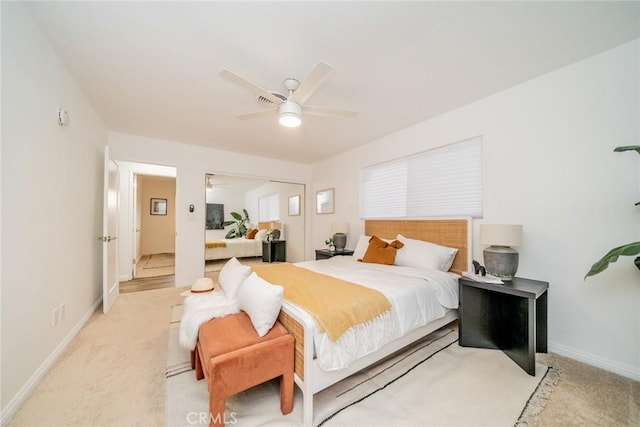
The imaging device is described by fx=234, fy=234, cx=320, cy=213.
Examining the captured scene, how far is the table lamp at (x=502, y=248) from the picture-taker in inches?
81.7

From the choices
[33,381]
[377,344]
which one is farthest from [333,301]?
[33,381]

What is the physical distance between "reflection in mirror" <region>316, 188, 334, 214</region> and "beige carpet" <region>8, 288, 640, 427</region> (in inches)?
136

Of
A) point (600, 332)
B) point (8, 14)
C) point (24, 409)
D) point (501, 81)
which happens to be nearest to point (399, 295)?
point (600, 332)

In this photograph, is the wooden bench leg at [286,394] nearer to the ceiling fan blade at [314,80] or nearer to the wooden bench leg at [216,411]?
the wooden bench leg at [216,411]

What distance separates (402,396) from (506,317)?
4.71 feet

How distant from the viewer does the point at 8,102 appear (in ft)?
4.58

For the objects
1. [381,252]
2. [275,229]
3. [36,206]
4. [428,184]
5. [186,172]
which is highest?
[186,172]

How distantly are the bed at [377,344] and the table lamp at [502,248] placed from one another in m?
0.47

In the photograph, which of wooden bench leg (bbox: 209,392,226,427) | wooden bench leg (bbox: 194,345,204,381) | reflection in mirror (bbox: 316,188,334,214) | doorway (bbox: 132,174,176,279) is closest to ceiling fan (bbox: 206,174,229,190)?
reflection in mirror (bbox: 316,188,334,214)

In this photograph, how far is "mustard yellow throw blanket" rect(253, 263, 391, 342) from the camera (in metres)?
1.50

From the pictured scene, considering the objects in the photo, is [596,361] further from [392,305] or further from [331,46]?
[331,46]

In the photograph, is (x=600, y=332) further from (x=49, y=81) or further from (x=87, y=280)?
(x=87, y=280)

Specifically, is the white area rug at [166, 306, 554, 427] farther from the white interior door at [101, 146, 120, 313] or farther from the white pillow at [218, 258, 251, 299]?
the white interior door at [101, 146, 120, 313]

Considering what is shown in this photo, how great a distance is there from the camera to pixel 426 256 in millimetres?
2709
